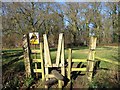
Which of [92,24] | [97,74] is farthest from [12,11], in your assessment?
[97,74]

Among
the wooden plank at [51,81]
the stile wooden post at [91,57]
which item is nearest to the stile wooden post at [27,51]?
the wooden plank at [51,81]

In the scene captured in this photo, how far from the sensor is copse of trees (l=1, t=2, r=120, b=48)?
2708 cm

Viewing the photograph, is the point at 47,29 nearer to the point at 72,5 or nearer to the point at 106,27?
the point at 72,5

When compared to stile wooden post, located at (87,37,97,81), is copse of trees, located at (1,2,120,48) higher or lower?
higher

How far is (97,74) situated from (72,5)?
27.0 metres

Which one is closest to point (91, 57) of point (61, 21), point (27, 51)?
point (27, 51)

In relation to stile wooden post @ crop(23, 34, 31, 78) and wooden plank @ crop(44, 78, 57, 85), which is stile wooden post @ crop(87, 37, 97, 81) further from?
stile wooden post @ crop(23, 34, 31, 78)

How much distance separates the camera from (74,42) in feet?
105

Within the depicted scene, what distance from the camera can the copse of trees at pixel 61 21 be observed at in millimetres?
27078

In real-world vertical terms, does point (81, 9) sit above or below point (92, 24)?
above

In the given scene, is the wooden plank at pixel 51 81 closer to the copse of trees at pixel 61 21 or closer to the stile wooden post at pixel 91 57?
the stile wooden post at pixel 91 57

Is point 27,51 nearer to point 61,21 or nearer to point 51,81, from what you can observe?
point 51,81

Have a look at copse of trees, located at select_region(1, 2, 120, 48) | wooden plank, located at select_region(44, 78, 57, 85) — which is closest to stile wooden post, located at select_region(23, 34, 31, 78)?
wooden plank, located at select_region(44, 78, 57, 85)

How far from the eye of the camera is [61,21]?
31.6 meters
